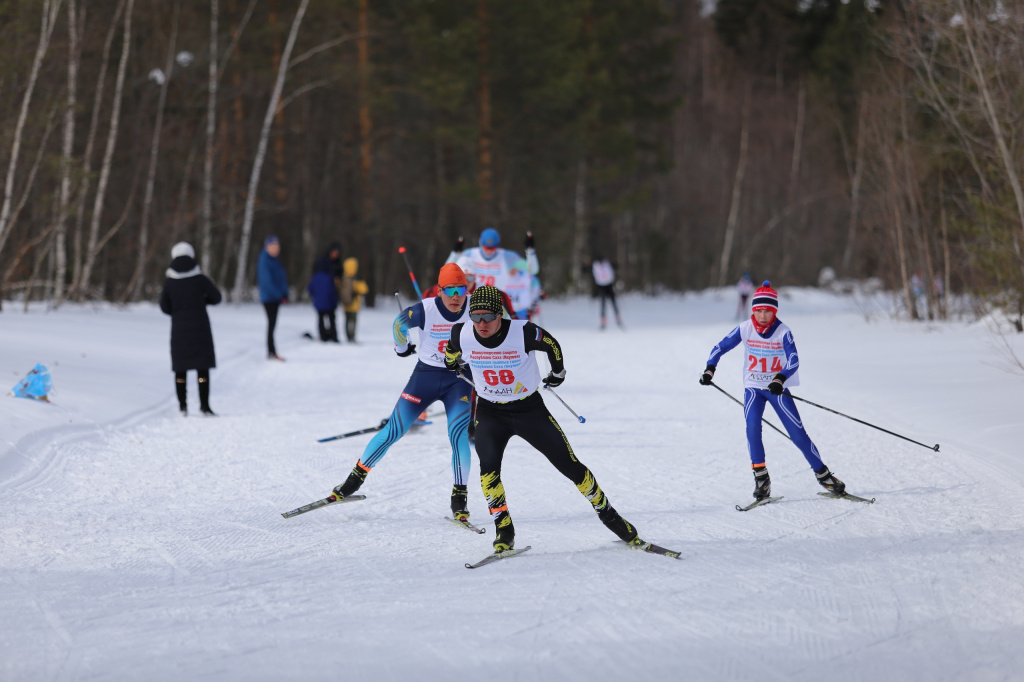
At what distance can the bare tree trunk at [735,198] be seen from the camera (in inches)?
1660

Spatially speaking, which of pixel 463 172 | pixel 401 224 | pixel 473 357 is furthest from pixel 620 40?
pixel 473 357

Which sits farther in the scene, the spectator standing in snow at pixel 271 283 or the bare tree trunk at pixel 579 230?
the bare tree trunk at pixel 579 230

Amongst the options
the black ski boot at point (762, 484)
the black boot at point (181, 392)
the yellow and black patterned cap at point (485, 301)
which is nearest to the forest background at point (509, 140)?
the black ski boot at point (762, 484)

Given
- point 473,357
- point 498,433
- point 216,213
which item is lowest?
point 498,433

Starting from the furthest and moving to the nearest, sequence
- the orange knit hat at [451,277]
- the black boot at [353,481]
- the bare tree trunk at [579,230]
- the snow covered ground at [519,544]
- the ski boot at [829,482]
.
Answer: the bare tree trunk at [579,230]
the ski boot at [829,482]
the orange knit hat at [451,277]
the black boot at [353,481]
the snow covered ground at [519,544]

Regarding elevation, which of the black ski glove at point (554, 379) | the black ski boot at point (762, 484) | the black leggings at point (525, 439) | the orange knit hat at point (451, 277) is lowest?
the black ski boot at point (762, 484)

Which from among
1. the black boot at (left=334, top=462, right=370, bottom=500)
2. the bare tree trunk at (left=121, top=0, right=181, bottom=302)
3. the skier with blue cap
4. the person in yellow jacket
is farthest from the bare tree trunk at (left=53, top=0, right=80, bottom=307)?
the black boot at (left=334, top=462, right=370, bottom=500)

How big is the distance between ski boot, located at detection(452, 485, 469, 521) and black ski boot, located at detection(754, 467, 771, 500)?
2062mm

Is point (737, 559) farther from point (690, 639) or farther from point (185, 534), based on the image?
point (185, 534)

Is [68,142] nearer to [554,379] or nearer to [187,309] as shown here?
→ [187,309]

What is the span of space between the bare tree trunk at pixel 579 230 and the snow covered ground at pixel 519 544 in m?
24.6

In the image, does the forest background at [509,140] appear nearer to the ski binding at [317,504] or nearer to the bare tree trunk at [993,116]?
the bare tree trunk at [993,116]

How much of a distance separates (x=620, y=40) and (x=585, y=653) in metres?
35.0

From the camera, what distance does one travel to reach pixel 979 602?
14.7ft
